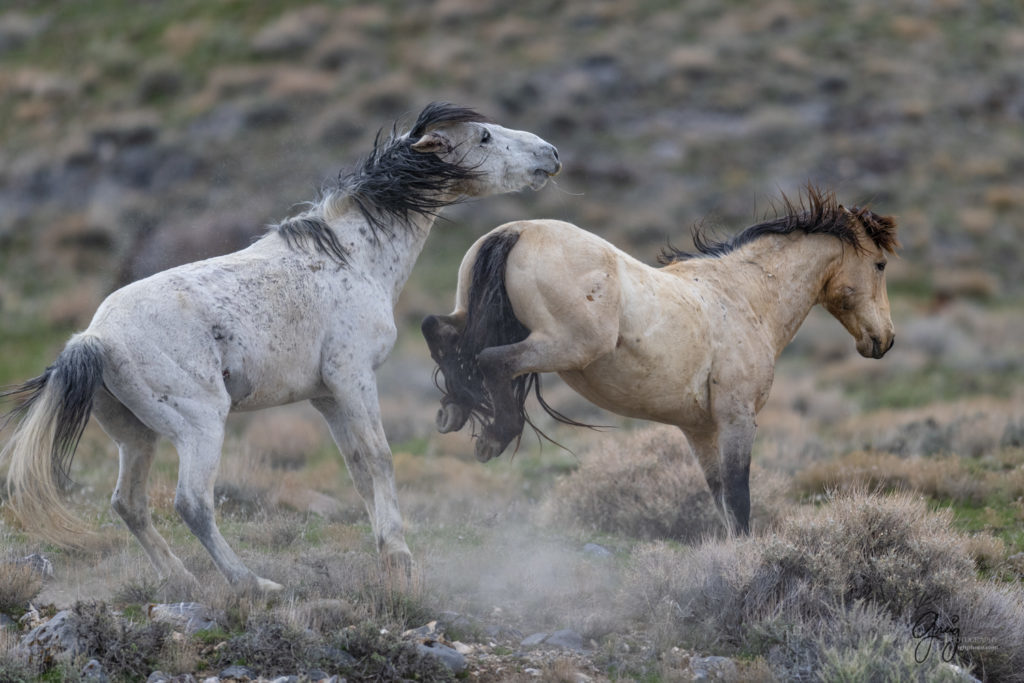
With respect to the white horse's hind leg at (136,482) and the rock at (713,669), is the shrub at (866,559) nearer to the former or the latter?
the rock at (713,669)

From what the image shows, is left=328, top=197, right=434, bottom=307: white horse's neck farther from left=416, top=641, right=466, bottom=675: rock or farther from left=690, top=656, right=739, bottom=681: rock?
left=690, top=656, right=739, bottom=681: rock

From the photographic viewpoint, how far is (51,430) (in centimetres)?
551

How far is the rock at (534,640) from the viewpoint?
5.84 metres

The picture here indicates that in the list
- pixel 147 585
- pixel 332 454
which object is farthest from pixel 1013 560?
pixel 332 454

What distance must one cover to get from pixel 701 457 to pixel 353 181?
3.00m

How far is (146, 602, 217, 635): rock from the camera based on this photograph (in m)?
5.50

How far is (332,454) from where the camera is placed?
13.1 metres

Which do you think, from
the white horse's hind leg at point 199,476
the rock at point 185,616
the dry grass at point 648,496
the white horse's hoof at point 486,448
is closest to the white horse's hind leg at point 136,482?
→ the rock at point 185,616

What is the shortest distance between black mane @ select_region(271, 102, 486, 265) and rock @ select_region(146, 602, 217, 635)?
226 cm

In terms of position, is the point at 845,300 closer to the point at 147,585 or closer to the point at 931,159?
the point at 147,585

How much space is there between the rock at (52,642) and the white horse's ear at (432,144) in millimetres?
3330

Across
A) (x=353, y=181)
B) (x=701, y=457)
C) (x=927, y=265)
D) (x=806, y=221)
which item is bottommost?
(x=927, y=265)

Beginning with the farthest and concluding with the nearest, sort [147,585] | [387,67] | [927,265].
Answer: [387,67] < [927,265] < [147,585]

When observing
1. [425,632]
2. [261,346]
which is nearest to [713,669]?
[425,632]
